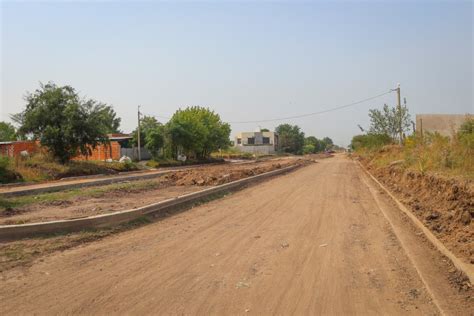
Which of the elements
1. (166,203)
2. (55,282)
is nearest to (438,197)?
(166,203)

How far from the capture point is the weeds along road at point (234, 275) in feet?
A: 16.5

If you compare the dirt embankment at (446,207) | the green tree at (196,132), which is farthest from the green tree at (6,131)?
the dirt embankment at (446,207)

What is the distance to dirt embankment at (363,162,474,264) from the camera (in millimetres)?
7617

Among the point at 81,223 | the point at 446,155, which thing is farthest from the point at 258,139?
the point at 81,223

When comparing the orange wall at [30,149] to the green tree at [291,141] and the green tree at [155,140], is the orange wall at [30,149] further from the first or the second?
the green tree at [291,141]

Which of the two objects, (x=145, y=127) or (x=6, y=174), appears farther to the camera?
(x=145, y=127)

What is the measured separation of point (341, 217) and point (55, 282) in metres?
7.63

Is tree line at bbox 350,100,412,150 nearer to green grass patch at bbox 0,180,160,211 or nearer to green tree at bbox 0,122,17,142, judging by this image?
green grass patch at bbox 0,180,160,211

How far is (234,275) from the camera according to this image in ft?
20.2

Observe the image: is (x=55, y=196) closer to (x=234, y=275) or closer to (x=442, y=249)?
(x=234, y=275)

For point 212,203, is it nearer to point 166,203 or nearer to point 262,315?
point 166,203

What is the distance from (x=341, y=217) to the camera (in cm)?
1145

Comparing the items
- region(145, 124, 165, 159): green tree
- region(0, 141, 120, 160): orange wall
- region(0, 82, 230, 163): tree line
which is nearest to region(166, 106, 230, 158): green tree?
region(145, 124, 165, 159): green tree

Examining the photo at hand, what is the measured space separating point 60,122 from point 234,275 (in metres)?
31.6
